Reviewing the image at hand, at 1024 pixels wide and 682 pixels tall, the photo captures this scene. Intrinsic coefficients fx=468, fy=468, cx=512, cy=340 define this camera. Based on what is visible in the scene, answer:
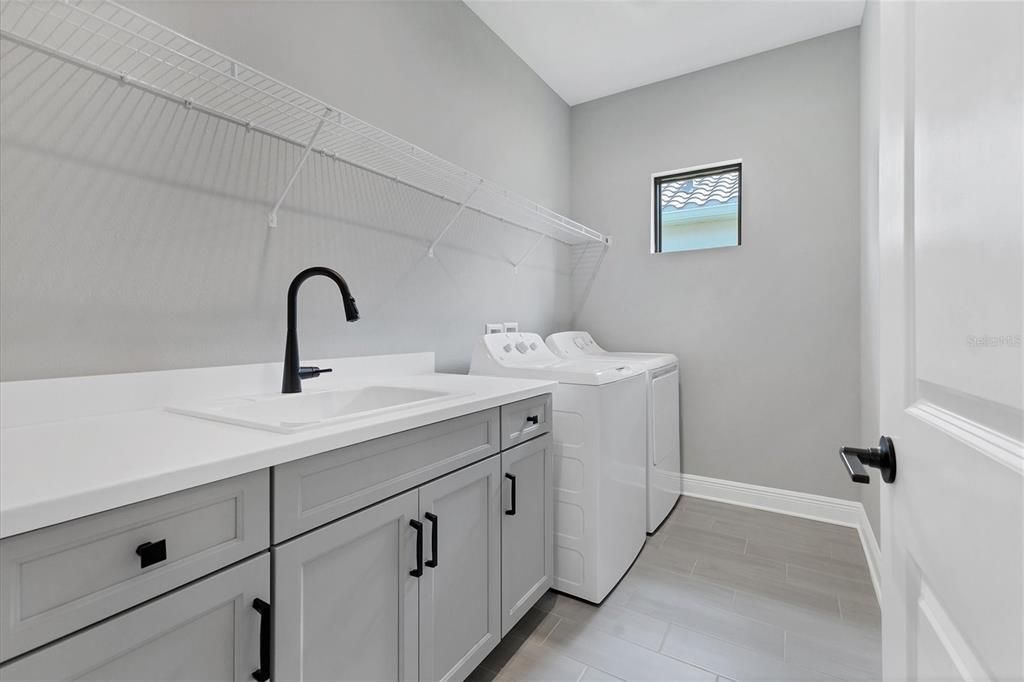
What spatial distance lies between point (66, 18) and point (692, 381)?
3.13 metres

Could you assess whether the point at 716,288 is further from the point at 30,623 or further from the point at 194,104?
the point at 30,623

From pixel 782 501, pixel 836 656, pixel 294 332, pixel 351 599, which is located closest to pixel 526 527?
pixel 351 599

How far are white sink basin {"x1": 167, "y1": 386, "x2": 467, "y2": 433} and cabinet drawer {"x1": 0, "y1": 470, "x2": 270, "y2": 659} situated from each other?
0.19 metres

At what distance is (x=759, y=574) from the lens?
2111 mm

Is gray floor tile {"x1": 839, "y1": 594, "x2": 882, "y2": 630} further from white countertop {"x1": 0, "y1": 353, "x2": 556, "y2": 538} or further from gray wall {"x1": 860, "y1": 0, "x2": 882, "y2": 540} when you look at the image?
white countertop {"x1": 0, "y1": 353, "x2": 556, "y2": 538}

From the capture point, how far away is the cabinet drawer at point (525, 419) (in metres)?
1.54

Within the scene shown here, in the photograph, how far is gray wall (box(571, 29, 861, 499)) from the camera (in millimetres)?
2648

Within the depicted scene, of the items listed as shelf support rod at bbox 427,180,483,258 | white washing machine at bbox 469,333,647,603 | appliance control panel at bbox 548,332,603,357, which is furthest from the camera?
appliance control panel at bbox 548,332,603,357

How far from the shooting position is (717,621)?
1777 mm

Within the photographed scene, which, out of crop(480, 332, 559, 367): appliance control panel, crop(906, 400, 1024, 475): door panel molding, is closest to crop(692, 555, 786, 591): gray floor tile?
crop(480, 332, 559, 367): appliance control panel

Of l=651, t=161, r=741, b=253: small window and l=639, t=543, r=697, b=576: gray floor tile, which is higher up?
l=651, t=161, r=741, b=253: small window

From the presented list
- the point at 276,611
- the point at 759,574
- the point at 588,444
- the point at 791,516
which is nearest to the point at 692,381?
the point at 791,516

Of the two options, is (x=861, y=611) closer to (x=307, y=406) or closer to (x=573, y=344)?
(x=573, y=344)

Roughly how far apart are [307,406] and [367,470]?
1.69ft
